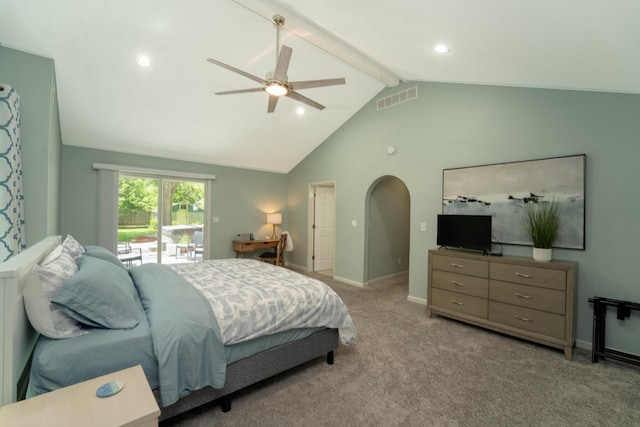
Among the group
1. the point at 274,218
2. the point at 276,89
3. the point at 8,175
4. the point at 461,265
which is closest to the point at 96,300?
the point at 8,175

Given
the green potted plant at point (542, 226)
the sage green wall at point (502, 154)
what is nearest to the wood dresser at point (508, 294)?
the green potted plant at point (542, 226)

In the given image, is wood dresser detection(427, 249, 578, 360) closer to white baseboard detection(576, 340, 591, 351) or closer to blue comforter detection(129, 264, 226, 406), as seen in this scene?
white baseboard detection(576, 340, 591, 351)

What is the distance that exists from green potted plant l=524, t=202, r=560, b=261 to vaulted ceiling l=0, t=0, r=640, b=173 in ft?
4.06

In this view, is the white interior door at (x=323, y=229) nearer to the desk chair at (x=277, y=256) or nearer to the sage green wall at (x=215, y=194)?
the desk chair at (x=277, y=256)

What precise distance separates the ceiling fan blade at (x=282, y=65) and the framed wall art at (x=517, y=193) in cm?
260

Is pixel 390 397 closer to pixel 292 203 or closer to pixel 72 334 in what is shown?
pixel 72 334

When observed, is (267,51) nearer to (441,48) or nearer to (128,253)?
(441,48)

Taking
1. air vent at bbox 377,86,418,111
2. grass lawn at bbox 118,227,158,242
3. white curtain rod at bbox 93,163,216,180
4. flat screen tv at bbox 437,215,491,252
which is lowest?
grass lawn at bbox 118,227,158,242

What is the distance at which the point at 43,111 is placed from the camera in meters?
2.74

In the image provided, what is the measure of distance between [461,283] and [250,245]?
13.3ft

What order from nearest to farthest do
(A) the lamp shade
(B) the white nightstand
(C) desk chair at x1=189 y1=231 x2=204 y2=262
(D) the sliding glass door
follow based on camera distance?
1. (B) the white nightstand
2. (D) the sliding glass door
3. (C) desk chair at x1=189 y1=231 x2=204 y2=262
4. (A) the lamp shade

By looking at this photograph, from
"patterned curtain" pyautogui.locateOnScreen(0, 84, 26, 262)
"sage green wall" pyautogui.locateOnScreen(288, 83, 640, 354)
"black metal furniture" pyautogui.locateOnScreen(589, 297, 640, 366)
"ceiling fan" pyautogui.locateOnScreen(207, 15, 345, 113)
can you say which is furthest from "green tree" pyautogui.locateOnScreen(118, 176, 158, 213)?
"black metal furniture" pyautogui.locateOnScreen(589, 297, 640, 366)

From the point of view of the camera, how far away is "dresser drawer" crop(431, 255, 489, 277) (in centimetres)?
310

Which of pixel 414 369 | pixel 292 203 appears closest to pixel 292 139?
pixel 292 203
